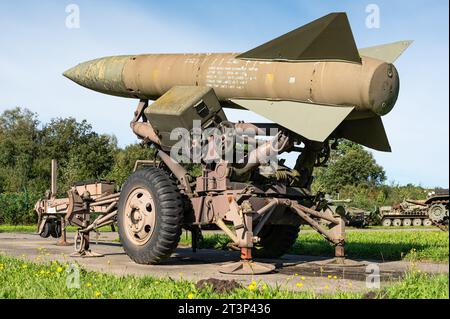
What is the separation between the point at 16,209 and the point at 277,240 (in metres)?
22.8

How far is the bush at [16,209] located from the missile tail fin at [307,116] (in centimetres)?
2379

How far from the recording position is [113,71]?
35.7 feet

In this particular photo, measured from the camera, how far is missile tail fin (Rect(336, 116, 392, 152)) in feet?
30.5

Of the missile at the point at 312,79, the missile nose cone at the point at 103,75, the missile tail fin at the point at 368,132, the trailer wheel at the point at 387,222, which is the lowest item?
the trailer wheel at the point at 387,222

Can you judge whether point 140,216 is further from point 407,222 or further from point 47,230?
point 407,222

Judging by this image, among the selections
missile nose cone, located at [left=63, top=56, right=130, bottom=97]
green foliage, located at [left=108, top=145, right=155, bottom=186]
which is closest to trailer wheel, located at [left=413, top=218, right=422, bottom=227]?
green foliage, located at [left=108, top=145, right=155, bottom=186]

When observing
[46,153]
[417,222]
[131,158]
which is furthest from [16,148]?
[417,222]

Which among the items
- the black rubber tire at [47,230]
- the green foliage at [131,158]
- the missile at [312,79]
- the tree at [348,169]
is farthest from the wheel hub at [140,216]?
the tree at [348,169]

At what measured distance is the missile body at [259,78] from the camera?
7871 mm

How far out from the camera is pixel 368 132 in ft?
30.9

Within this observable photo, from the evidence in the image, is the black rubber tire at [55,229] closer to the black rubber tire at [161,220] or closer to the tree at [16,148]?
the black rubber tire at [161,220]

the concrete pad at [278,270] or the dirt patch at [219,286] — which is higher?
the dirt patch at [219,286]

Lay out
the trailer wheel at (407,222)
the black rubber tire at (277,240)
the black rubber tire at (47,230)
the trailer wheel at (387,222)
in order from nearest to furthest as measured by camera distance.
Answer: the black rubber tire at (277,240) < the black rubber tire at (47,230) < the trailer wheel at (407,222) < the trailer wheel at (387,222)
